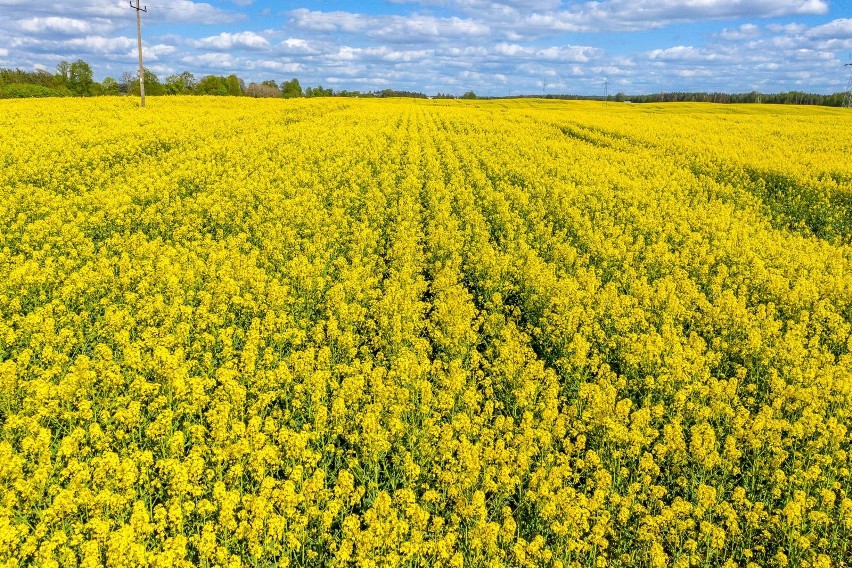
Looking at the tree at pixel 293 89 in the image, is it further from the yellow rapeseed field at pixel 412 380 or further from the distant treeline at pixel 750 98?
the yellow rapeseed field at pixel 412 380

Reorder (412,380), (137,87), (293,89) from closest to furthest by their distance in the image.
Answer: (412,380) < (137,87) < (293,89)

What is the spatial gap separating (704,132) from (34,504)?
35.9m

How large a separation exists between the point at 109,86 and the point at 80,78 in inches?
162

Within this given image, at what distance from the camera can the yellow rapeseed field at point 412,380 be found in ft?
15.3

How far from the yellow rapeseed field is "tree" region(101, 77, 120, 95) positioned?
3188 inches

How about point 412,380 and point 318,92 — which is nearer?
point 412,380

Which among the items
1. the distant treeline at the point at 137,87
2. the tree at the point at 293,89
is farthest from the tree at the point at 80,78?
the tree at the point at 293,89

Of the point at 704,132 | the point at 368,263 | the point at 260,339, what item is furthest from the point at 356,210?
the point at 704,132

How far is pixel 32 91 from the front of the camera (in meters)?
65.6

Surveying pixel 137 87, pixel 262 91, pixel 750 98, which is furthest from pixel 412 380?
pixel 750 98

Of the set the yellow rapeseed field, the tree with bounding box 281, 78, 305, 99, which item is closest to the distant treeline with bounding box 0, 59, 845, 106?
the tree with bounding box 281, 78, 305, 99

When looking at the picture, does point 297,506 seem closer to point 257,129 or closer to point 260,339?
point 260,339

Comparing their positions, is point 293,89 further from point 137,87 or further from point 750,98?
point 750,98

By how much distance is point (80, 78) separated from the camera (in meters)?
82.1
